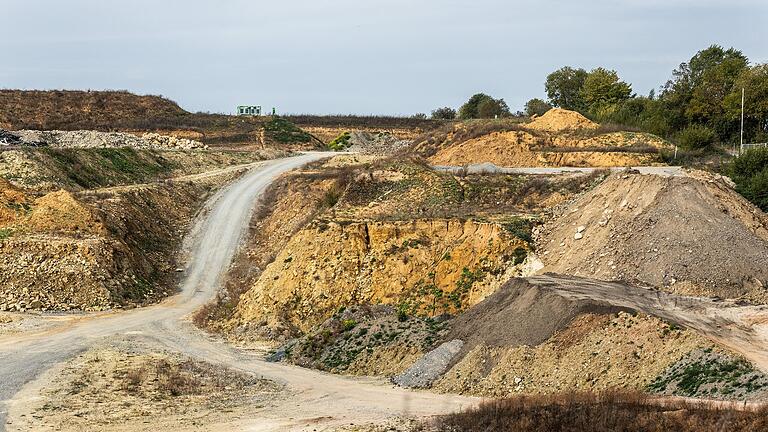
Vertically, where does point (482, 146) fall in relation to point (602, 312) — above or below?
above

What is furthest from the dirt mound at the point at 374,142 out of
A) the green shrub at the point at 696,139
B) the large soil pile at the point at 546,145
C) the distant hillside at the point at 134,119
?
the green shrub at the point at 696,139

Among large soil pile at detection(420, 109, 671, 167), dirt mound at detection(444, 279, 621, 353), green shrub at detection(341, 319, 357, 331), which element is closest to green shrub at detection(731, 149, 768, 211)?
large soil pile at detection(420, 109, 671, 167)

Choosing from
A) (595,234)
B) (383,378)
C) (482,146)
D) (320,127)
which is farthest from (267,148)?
(383,378)

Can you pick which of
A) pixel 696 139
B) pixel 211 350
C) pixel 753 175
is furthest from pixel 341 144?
pixel 211 350

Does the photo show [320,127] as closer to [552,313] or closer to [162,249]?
[162,249]

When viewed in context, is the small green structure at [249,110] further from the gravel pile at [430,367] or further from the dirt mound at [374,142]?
the gravel pile at [430,367]

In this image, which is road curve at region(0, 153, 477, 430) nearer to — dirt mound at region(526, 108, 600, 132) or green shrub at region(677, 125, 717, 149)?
dirt mound at region(526, 108, 600, 132)

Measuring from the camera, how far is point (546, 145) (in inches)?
2245

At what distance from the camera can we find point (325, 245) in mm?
35812

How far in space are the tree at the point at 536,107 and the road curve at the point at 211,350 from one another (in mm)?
46897

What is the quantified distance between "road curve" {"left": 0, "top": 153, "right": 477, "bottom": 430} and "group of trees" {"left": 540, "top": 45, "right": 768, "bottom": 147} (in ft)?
99.9

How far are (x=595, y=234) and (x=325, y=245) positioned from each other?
10675 millimetres

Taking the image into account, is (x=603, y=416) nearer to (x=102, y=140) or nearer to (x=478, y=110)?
(x=102, y=140)

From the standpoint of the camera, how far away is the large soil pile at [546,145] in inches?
2080
